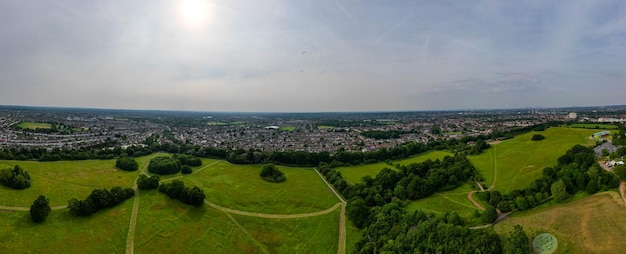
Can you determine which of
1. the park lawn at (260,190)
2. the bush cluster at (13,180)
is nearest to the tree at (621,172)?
the park lawn at (260,190)

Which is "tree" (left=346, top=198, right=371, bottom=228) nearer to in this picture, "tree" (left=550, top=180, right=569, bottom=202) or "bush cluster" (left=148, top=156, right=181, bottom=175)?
"tree" (left=550, top=180, right=569, bottom=202)

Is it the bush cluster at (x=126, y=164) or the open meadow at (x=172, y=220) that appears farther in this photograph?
the bush cluster at (x=126, y=164)

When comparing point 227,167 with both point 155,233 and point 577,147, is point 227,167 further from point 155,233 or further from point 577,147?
point 577,147

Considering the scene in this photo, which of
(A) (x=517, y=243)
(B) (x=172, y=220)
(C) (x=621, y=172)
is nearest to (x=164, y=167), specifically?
(B) (x=172, y=220)

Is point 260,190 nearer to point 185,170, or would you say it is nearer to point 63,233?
point 185,170

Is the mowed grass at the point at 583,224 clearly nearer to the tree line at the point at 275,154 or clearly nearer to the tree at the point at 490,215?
the tree at the point at 490,215

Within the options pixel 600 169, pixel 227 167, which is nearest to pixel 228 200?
pixel 227 167
